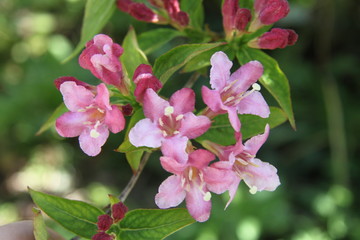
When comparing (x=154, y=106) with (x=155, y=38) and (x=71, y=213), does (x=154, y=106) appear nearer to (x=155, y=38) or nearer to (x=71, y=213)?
(x=71, y=213)

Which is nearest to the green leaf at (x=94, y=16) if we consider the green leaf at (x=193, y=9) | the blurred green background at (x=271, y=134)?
the green leaf at (x=193, y=9)

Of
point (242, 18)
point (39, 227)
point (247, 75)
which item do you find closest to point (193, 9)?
point (242, 18)

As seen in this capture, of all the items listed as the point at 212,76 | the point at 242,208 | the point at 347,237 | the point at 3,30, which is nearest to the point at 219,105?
the point at 212,76

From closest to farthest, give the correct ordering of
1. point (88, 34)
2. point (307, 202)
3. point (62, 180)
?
point (88, 34) → point (307, 202) → point (62, 180)

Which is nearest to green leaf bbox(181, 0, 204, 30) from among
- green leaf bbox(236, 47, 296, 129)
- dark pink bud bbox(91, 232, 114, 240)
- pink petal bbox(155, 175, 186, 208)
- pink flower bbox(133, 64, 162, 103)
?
green leaf bbox(236, 47, 296, 129)

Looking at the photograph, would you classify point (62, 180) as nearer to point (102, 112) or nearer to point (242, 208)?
point (242, 208)

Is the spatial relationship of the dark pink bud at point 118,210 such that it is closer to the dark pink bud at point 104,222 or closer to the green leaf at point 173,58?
the dark pink bud at point 104,222
